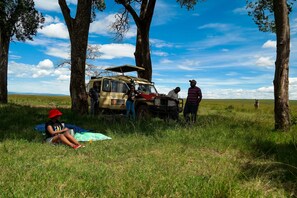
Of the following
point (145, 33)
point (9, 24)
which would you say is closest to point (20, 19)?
point (9, 24)

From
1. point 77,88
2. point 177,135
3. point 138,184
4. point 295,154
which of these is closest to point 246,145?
point 295,154

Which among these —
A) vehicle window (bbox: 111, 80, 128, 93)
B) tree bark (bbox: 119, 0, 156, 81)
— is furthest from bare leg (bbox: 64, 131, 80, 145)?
tree bark (bbox: 119, 0, 156, 81)

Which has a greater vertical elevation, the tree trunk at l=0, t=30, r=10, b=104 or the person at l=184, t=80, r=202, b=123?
the tree trunk at l=0, t=30, r=10, b=104

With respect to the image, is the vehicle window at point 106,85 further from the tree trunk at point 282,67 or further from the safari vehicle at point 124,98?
the tree trunk at point 282,67

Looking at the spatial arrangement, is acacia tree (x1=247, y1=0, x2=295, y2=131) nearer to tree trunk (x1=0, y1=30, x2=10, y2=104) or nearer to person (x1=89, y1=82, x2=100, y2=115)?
person (x1=89, y1=82, x2=100, y2=115)

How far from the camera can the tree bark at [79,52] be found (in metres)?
15.2

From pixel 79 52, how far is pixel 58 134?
7.51 meters

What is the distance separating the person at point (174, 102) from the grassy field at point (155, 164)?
4.56m

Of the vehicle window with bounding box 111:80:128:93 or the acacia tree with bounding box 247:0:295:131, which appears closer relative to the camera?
the acacia tree with bounding box 247:0:295:131

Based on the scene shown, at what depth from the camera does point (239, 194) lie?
4211 mm

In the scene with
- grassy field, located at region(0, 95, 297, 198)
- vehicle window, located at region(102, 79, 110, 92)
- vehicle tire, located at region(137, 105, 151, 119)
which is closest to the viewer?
grassy field, located at region(0, 95, 297, 198)

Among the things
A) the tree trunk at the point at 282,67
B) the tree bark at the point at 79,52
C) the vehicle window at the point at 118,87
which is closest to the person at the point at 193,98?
the tree trunk at the point at 282,67

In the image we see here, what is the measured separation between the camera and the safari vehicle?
1518cm

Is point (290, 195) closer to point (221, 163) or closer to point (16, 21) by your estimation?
point (221, 163)
